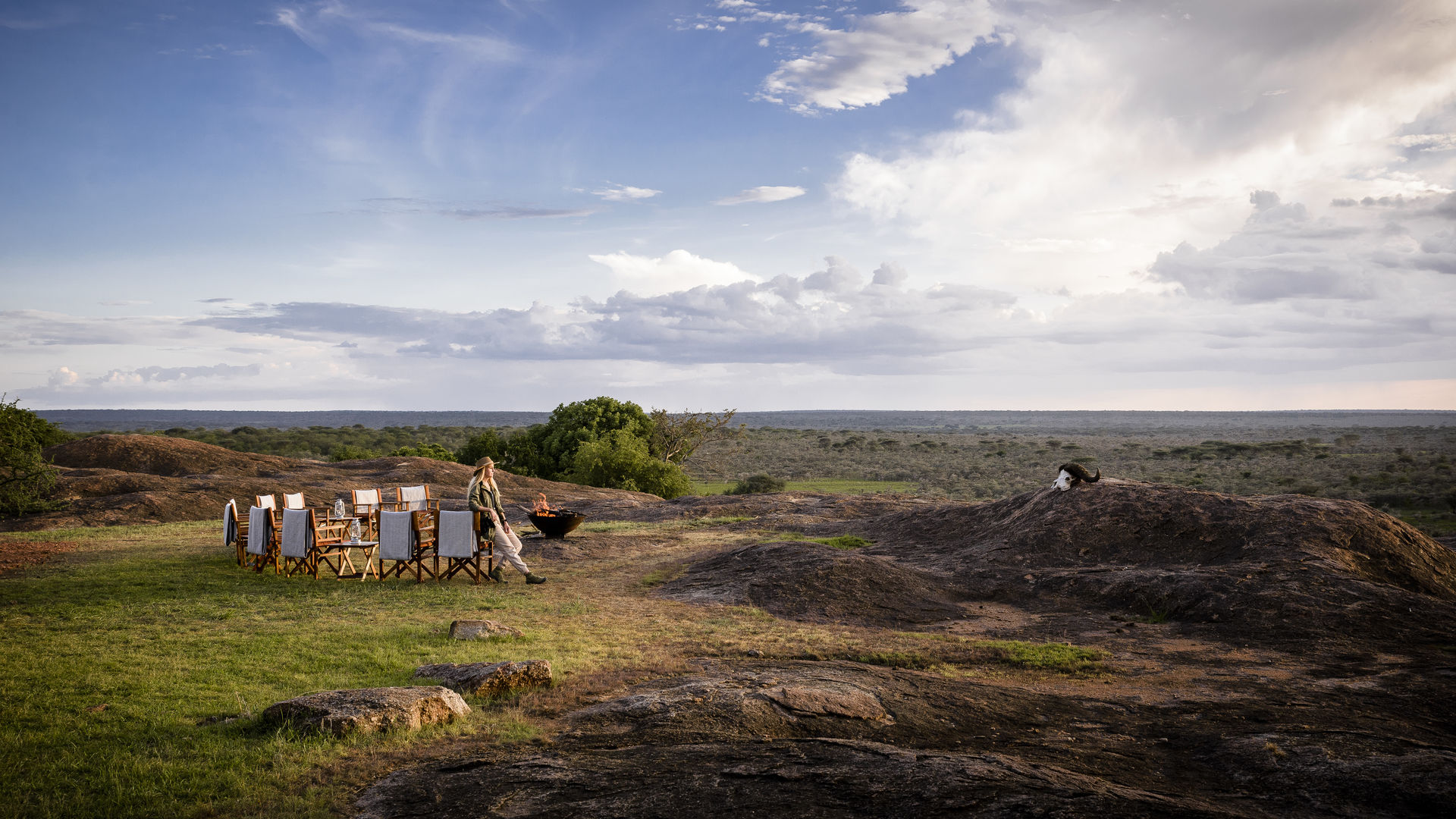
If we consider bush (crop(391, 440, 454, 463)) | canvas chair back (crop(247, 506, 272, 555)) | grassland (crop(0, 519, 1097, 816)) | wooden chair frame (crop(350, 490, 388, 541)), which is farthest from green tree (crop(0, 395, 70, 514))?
bush (crop(391, 440, 454, 463))

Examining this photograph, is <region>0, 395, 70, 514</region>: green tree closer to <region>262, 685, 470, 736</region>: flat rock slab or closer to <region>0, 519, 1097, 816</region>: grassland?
<region>0, 519, 1097, 816</region>: grassland

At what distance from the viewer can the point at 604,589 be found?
13.7 metres

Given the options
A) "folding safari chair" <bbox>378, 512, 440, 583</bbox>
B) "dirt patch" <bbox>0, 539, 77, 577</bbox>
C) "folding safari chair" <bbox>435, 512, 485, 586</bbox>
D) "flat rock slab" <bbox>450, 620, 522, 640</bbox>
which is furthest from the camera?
"dirt patch" <bbox>0, 539, 77, 577</bbox>

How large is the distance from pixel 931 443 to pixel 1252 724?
79.3 m

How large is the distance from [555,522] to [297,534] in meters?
5.43

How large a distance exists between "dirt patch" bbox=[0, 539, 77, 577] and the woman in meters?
7.47

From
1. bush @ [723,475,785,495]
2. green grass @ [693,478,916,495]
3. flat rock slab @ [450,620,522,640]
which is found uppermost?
flat rock slab @ [450,620,522,640]

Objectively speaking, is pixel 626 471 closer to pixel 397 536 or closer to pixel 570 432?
pixel 570 432

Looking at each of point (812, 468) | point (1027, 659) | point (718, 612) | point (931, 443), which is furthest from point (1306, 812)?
point (931, 443)

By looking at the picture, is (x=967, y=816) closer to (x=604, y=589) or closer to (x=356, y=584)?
(x=604, y=589)

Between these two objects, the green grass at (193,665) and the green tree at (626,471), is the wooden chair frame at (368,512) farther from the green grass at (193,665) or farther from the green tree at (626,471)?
the green tree at (626,471)

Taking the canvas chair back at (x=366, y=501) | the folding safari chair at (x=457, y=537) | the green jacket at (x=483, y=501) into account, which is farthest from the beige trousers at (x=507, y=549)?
the canvas chair back at (x=366, y=501)

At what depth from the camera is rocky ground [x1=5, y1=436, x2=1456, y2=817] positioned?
15.9 ft

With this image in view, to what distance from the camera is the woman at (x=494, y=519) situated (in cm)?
1377
